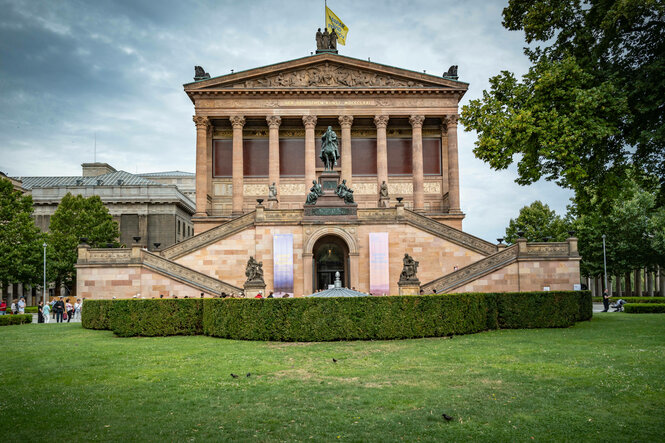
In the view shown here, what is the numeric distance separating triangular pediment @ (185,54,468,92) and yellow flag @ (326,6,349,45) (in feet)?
17.7

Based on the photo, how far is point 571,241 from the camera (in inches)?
1414

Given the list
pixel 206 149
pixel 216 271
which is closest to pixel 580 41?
pixel 216 271

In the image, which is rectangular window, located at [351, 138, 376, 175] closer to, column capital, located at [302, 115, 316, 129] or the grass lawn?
column capital, located at [302, 115, 316, 129]

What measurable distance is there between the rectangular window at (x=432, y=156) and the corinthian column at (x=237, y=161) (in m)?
19.4

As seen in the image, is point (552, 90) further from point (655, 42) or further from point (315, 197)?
point (315, 197)

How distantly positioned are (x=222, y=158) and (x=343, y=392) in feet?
161

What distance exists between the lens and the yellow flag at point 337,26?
58.9 meters

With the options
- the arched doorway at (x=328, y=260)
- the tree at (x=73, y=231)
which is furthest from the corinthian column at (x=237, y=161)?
the arched doorway at (x=328, y=260)

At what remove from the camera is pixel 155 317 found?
76.5 ft

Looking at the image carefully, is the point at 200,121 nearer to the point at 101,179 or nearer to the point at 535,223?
the point at 101,179

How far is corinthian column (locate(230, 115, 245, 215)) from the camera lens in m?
54.5

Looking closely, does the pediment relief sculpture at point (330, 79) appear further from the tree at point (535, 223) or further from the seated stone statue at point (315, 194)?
the tree at point (535, 223)

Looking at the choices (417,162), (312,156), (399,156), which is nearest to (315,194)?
(312,156)

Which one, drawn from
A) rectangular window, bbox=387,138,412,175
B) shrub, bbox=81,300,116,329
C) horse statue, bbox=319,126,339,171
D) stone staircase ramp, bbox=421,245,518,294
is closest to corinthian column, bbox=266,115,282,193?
rectangular window, bbox=387,138,412,175
